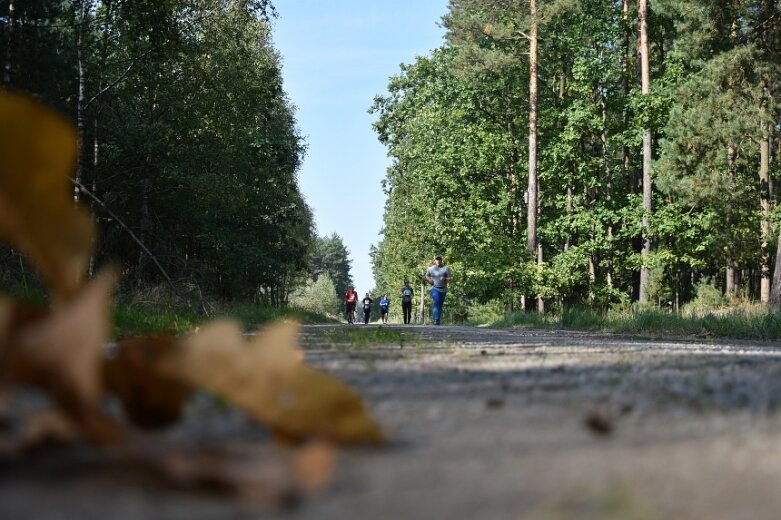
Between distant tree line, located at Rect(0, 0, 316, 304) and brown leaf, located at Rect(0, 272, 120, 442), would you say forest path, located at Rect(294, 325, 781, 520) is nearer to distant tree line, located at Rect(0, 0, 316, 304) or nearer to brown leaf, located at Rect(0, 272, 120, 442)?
brown leaf, located at Rect(0, 272, 120, 442)

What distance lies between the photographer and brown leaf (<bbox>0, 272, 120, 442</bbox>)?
75.9 inches

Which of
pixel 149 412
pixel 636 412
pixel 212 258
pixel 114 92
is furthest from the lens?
pixel 212 258

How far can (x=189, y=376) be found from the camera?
2.21 metres

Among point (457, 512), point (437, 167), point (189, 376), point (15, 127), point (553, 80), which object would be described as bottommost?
point (457, 512)

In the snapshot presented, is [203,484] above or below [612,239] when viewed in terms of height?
below

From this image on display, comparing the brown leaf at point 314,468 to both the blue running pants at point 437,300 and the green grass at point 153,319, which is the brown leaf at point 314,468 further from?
the blue running pants at point 437,300

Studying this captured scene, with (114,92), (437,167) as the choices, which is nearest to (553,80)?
(437,167)

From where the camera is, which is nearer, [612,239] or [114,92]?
[114,92]

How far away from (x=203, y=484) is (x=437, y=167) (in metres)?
37.3

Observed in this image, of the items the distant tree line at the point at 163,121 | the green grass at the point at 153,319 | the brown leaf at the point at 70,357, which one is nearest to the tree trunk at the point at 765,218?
the distant tree line at the point at 163,121

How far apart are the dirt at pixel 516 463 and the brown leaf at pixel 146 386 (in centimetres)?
10

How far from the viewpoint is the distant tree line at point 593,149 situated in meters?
29.8

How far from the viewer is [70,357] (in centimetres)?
193

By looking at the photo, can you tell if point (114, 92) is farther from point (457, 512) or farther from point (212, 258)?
point (457, 512)
